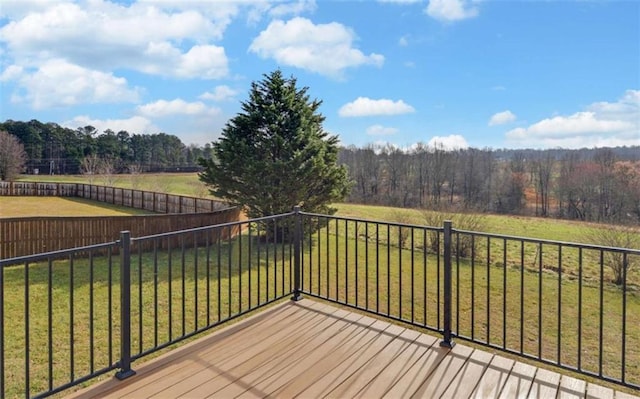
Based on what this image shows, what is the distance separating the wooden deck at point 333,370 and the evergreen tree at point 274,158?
5.91m

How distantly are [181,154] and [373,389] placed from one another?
4262cm

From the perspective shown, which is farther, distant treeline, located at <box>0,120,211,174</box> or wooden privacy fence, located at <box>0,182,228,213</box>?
distant treeline, located at <box>0,120,211,174</box>

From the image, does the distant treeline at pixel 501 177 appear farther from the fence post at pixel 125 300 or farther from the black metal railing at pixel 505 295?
the fence post at pixel 125 300

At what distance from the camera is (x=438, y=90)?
47.4 ft

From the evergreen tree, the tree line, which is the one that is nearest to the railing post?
the evergreen tree

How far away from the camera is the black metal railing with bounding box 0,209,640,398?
7.18ft

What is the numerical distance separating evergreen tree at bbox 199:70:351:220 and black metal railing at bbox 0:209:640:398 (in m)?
1.12

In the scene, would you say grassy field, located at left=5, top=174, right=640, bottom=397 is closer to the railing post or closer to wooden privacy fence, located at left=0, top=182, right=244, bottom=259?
the railing post

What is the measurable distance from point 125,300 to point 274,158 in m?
7.05

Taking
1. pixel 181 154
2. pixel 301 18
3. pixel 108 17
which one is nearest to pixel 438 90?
pixel 301 18

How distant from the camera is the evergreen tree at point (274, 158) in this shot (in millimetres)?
8594

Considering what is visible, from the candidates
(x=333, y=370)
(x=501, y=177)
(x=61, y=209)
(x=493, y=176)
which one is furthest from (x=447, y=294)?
(x=493, y=176)

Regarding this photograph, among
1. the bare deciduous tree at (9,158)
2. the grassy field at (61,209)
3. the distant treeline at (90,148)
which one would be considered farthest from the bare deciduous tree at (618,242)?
the bare deciduous tree at (9,158)

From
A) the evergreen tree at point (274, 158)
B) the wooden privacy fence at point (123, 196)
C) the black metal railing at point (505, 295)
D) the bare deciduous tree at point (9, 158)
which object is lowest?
the black metal railing at point (505, 295)
